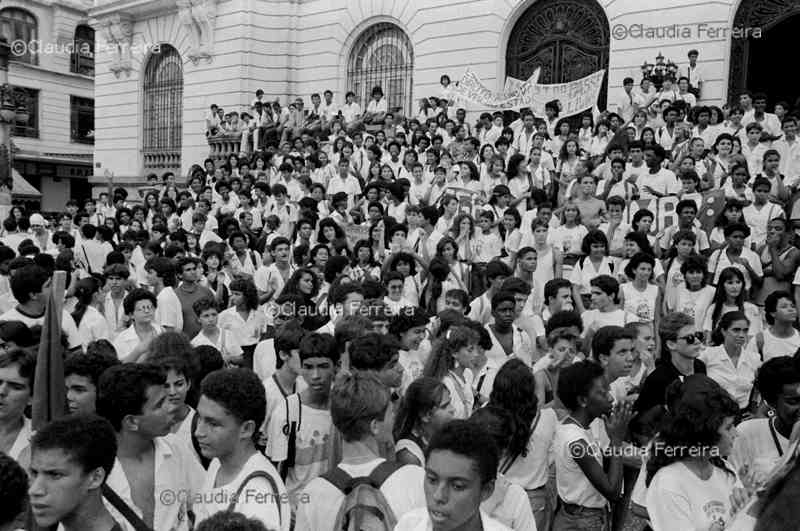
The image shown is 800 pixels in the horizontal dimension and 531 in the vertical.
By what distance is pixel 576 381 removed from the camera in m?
4.07

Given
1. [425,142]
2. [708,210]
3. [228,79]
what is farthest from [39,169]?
[708,210]

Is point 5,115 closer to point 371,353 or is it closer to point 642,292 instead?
point 642,292

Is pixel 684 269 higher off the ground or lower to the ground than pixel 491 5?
lower

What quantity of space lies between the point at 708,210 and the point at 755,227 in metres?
0.60

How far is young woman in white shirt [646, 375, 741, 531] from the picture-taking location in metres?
3.24

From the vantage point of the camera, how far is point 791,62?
19.6 metres

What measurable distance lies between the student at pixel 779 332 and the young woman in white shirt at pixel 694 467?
3092mm

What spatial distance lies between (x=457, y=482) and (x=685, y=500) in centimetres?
119

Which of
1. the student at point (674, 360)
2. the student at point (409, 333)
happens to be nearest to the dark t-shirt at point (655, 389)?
the student at point (674, 360)

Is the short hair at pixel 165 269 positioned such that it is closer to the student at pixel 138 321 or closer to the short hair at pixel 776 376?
the student at pixel 138 321

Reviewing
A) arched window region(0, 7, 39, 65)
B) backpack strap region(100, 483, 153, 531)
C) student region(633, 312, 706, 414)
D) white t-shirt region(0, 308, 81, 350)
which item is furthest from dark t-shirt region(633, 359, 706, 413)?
arched window region(0, 7, 39, 65)

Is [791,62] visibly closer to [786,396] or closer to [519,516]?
[786,396]

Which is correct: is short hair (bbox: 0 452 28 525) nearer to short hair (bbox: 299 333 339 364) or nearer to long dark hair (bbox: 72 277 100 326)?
short hair (bbox: 299 333 339 364)

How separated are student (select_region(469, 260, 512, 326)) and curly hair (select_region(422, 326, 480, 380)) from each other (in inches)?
93.7
